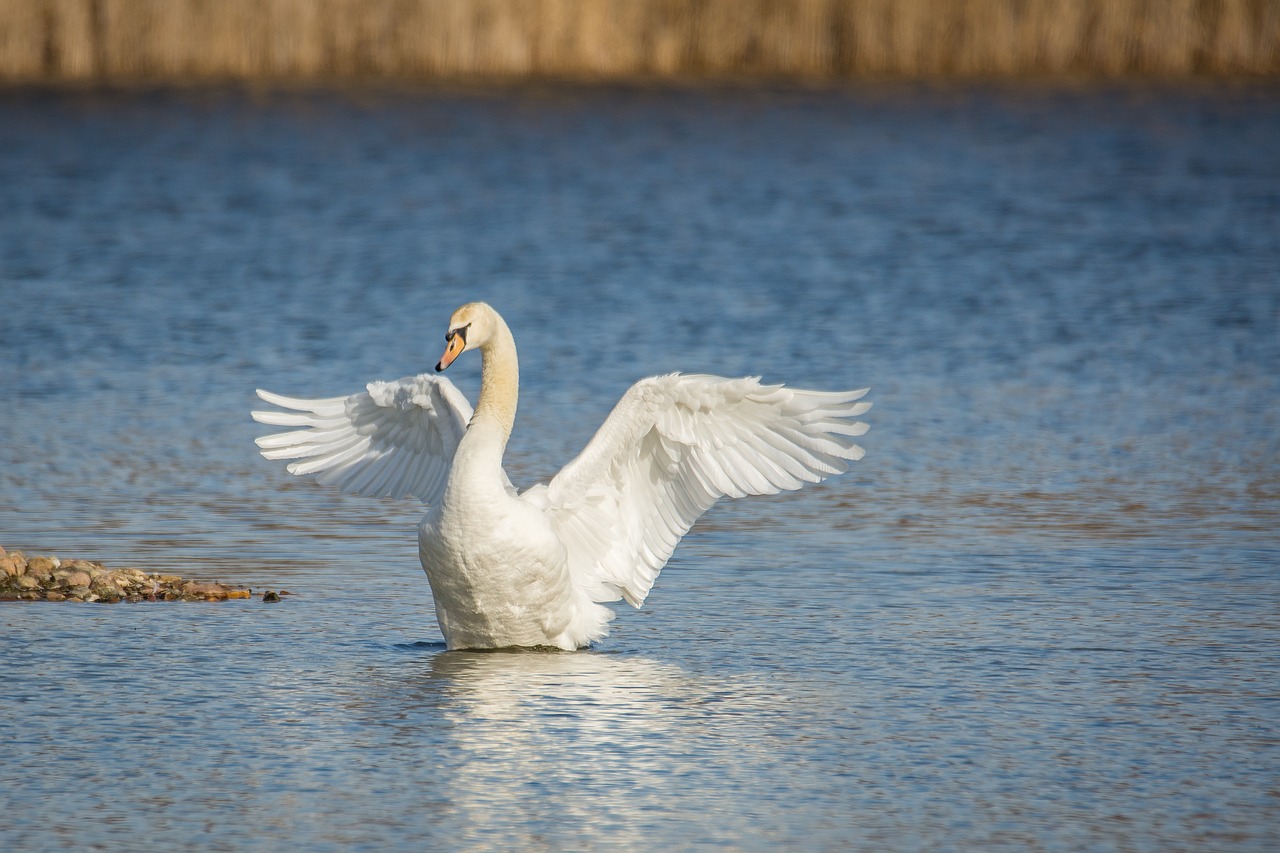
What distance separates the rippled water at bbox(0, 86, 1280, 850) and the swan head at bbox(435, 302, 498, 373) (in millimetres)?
1146

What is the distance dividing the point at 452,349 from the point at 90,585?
6.07 ft

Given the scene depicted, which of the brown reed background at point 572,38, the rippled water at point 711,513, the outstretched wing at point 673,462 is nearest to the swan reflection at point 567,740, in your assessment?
the rippled water at point 711,513

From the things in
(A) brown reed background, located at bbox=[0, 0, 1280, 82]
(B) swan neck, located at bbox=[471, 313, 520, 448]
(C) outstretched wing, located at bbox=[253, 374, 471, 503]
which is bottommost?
(C) outstretched wing, located at bbox=[253, 374, 471, 503]

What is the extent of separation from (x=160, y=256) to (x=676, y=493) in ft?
37.6

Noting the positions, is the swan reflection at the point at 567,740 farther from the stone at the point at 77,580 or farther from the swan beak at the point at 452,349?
the stone at the point at 77,580

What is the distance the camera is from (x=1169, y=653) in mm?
7277

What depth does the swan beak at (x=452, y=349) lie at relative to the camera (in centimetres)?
738

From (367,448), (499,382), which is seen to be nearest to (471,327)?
(499,382)

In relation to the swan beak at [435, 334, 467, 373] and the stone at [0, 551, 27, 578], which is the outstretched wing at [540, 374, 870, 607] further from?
the stone at [0, 551, 27, 578]

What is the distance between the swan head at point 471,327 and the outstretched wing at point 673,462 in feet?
2.12

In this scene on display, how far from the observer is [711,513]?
10188mm

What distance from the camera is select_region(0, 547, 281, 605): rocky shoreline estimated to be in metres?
8.09

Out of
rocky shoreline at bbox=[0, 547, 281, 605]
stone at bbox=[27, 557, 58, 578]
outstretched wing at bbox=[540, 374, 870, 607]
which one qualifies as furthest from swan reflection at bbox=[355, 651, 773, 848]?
stone at bbox=[27, 557, 58, 578]

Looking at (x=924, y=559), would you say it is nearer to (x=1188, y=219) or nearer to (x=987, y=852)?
(x=987, y=852)
